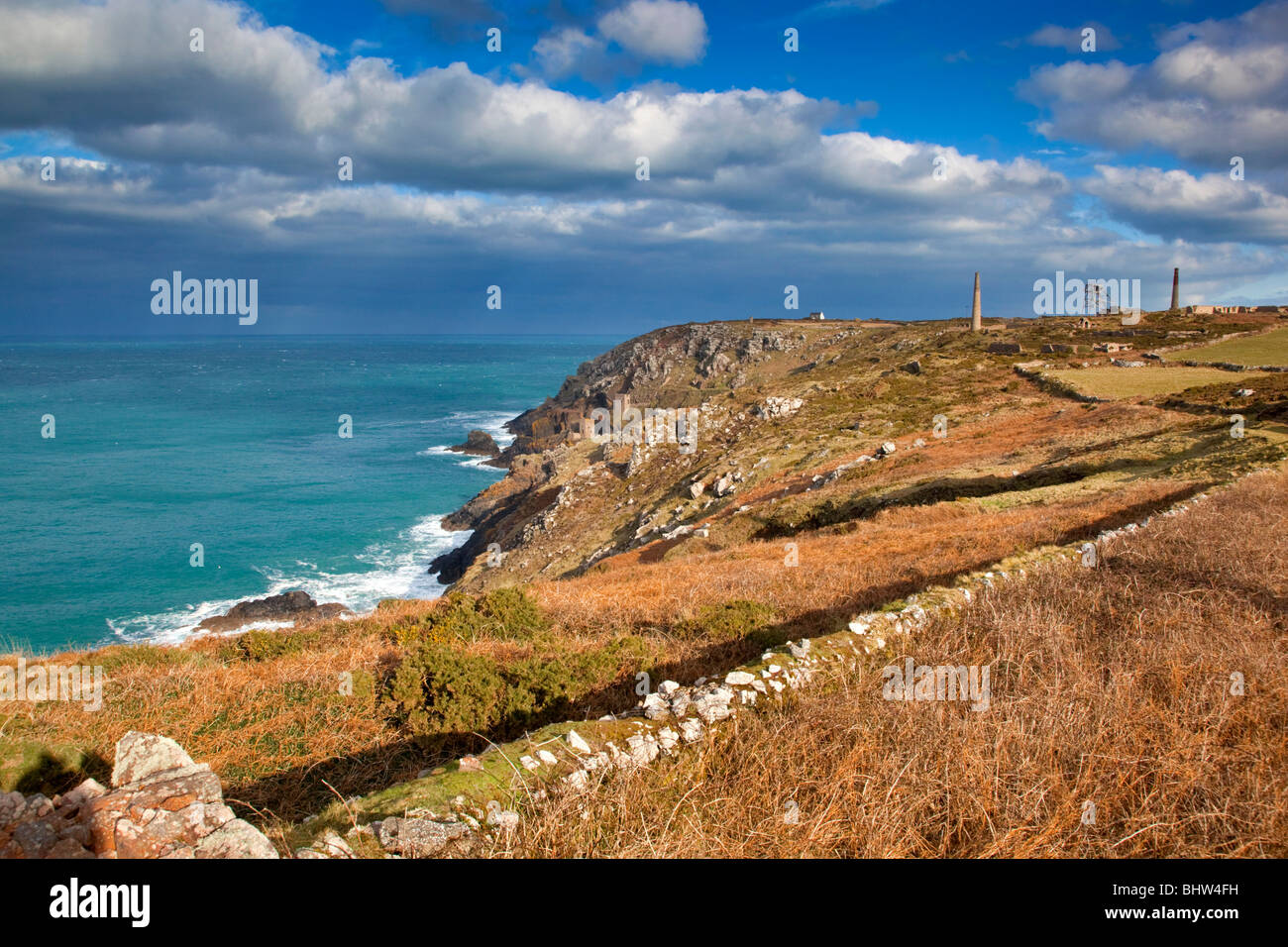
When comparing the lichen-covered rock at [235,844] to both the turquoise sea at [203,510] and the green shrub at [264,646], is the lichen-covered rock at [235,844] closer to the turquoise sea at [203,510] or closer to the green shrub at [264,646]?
the green shrub at [264,646]

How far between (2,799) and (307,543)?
59.1 m

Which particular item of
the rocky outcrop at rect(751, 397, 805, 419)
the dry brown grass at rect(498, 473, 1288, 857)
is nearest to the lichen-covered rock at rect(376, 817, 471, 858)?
the dry brown grass at rect(498, 473, 1288, 857)

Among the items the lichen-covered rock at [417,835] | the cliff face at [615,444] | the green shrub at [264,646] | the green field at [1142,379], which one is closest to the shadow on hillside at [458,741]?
the lichen-covered rock at [417,835]

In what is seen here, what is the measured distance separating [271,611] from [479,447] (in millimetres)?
60400

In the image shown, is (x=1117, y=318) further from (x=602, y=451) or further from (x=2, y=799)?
(x=2, y=799)

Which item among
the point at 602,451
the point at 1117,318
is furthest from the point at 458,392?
the point at 1117,318

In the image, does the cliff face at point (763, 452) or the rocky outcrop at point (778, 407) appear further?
the rocky outcrop at point (778, 407)

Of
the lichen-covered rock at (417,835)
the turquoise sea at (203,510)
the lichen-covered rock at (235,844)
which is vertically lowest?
the turquoise sea at (203,510)

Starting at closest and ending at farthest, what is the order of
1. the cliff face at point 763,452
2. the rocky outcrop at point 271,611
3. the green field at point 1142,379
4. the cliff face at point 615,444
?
the cliff face at point 763,452 < the rocky outcrop at point 271,611 < the green field at point 1142,379 < the cliff face at point 615,444

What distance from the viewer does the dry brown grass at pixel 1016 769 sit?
4324mm

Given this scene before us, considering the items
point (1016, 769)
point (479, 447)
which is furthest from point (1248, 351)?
point (479, 447)

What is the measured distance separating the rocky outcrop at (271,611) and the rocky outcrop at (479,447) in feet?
183

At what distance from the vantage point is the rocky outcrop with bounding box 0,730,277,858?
12.7ft
